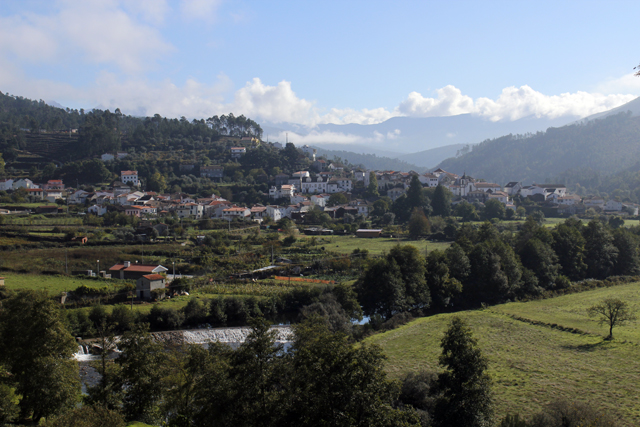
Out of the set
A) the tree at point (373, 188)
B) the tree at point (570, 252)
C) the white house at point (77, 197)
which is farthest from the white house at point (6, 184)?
the tree at point (570, 252)

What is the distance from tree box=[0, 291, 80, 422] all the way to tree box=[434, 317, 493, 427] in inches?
417

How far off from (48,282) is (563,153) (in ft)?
538

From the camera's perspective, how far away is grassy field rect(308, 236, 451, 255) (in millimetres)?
42625

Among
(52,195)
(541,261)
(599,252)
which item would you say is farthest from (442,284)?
(52,195)

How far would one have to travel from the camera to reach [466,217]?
6162 centimetres

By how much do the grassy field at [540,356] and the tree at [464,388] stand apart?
2711mm

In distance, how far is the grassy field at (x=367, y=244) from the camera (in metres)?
42.6

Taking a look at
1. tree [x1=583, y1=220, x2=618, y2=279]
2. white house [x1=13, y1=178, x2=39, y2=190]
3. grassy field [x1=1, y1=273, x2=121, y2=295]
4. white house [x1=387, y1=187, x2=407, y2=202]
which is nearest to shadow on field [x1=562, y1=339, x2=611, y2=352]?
tree [x1=583, y1=220, x2=618, y2=279]

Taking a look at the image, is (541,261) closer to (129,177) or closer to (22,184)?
(129,177)

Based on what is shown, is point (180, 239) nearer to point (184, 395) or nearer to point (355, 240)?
point (355, 240)

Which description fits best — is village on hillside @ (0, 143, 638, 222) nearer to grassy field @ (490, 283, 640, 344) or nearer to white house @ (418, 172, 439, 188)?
white house @ (418, 172, 439, 188)

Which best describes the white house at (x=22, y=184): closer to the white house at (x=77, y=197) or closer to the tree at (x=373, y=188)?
the white house at (x=77, y=197)

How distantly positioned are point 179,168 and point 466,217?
4732 centimetres

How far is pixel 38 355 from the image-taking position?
1361 centimetres
